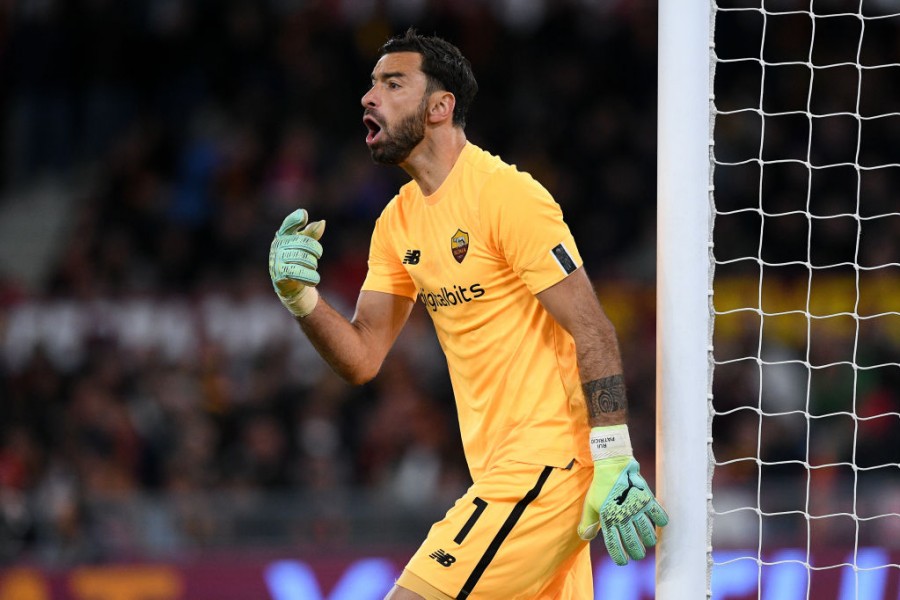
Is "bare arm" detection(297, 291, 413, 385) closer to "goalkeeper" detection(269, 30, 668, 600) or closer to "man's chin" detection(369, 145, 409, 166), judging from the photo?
"goalkeeper" detection(269, 30, 668, 600)

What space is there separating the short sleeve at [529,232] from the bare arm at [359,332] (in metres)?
0.60

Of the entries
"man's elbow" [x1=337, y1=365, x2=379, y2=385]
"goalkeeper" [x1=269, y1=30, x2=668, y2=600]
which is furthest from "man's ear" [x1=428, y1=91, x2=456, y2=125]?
"man's elbow" [x1=337, y1=365, x2=379, y2=385]

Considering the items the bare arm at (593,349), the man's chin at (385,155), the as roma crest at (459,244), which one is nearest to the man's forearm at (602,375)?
the bare arm at (593,349)

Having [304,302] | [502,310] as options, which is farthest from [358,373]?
[502,310]

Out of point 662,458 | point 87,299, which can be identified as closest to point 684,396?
point 662,458

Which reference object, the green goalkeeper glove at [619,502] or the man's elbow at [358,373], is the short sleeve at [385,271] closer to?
the man's elbow at [358,373]

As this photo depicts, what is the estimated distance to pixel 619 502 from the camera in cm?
356

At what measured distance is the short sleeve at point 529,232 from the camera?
366 centimetres

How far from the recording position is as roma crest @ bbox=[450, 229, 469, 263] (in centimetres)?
383

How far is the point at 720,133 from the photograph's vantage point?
450 inches

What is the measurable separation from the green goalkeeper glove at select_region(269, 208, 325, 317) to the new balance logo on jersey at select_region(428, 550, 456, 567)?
2.75ft

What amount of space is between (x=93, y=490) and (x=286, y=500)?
1431 millimetres

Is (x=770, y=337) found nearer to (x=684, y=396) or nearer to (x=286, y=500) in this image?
(x=286, y=500)

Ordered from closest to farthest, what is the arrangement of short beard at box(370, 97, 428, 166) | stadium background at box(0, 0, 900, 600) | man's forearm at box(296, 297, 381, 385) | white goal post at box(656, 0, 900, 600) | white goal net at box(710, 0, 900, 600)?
white goal post at box(656, 0, 900, 600)
short beard at box(370, 97, 428, 166)
man's forearm at box(296, 297, 381, 385)
white goal net at box(710, 0, 900, 600)
stadium background at box(0, 0, 900, 600)
